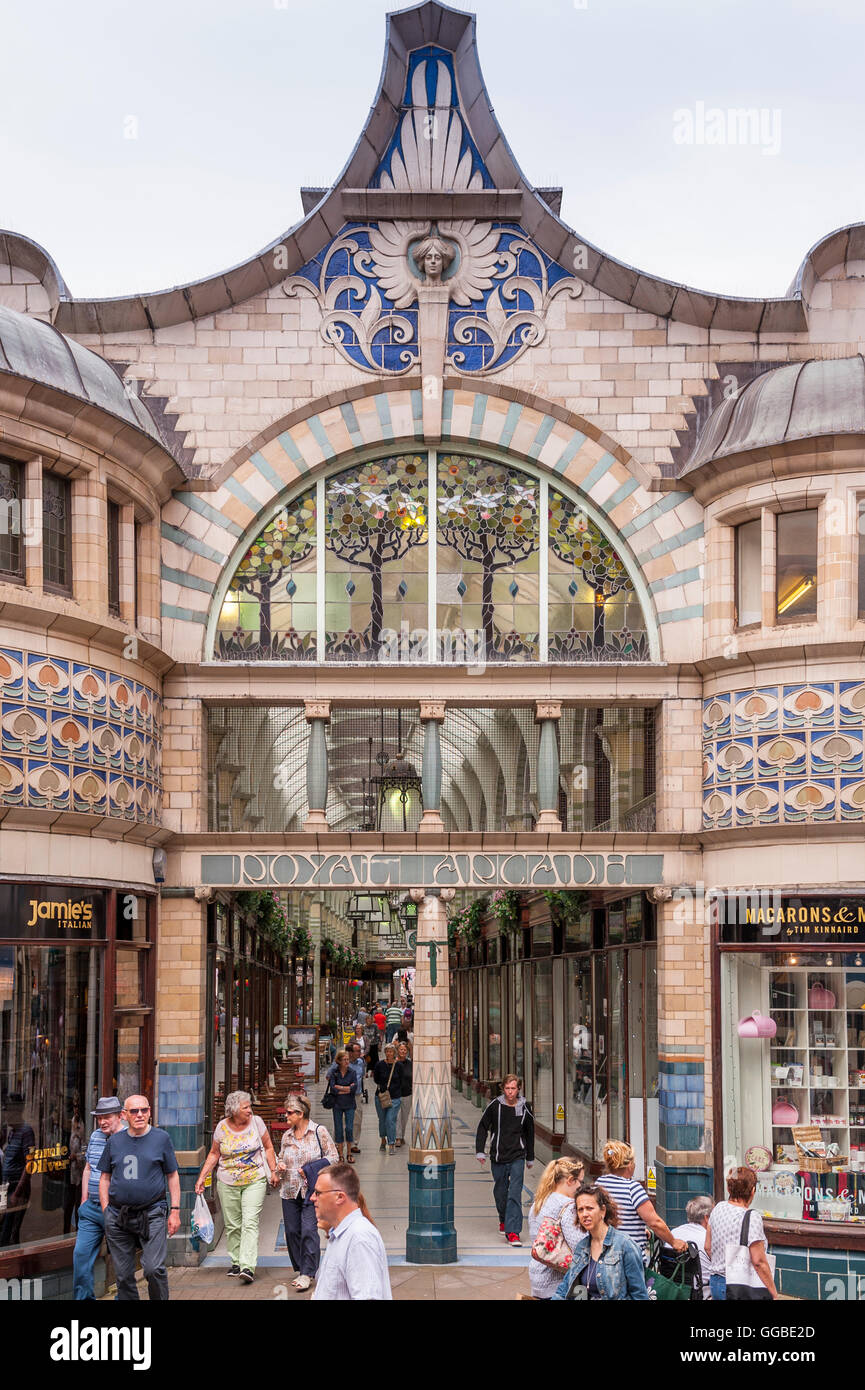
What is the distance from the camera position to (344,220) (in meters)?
17.5

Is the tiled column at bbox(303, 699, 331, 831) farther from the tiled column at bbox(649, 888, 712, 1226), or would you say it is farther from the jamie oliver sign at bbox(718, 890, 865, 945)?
the jamie oliver sign at bbox(718, 890, 865, 945)

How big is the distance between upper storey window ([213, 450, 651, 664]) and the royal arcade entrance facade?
0.03 metres

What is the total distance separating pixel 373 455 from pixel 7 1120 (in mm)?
8046

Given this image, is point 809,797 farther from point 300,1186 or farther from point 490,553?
point 300,1186

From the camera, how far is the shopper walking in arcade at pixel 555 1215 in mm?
9516

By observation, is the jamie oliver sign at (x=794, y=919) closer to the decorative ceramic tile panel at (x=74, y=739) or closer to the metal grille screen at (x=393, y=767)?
the metal grille screen at (x=393, y=767)

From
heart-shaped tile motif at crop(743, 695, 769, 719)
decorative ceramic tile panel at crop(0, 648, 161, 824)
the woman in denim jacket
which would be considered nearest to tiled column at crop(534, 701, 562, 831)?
heart-shaped tile motif at crop(743, 695, 769, 719)

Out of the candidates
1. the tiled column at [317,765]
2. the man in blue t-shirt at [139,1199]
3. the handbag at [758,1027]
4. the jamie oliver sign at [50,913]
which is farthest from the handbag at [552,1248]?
the tiled column at [317,765]

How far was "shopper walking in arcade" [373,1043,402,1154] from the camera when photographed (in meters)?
23.6

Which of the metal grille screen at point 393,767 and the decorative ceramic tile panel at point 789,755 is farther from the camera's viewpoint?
the metal grille screen at point 393,767

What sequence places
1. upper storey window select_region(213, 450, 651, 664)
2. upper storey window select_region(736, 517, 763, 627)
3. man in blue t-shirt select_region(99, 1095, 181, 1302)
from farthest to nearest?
upper storey window select_region(213, 450, 651, 664) < upper storey window select_region(736, 517, 763, 627) < man in blue t-shirt select_region(99, 1095, 181, 1302)

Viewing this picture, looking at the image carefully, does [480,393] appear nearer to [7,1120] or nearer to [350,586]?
[350,586]

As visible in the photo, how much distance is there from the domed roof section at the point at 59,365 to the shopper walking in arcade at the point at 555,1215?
8.29m

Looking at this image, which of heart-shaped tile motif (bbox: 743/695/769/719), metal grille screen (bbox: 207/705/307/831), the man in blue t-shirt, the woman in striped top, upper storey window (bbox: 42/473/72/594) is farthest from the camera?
metal grille screen (bbox: 207/705/307/831)
